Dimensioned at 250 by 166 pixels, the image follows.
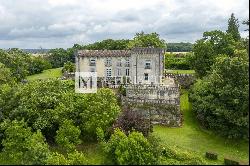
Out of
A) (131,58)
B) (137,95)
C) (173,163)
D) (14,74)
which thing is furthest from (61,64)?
(173,163)

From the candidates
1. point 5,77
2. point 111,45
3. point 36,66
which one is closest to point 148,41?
point 111,45

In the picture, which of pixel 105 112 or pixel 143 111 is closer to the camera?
pixel 105 112

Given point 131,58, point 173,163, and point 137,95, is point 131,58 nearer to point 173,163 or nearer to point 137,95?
point 137,95

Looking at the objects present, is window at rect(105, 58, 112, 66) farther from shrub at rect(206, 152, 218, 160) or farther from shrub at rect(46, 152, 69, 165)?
shrub at rect(46, 152, 69, 165)

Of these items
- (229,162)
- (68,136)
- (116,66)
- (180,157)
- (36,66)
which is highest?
(116,66)

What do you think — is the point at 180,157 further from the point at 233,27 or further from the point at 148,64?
the point at 233,27

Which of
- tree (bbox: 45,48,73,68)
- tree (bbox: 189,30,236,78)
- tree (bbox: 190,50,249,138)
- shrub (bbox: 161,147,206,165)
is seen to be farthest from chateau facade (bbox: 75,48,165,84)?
tree (bbox: 45,48,73,68)
